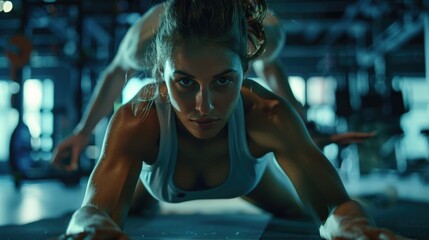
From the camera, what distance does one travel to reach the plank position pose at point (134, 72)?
185 cm

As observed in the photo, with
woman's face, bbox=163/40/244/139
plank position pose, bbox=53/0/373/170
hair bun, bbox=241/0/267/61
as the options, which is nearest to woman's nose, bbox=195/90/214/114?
woman's face, bbox=163/40/244/139

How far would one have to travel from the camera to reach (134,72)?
2018 mm

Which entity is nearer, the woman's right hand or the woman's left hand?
the woman's left hand

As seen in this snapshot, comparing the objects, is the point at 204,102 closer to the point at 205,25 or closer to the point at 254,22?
the point at 205,25

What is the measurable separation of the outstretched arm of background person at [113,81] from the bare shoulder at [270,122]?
1.73 ft

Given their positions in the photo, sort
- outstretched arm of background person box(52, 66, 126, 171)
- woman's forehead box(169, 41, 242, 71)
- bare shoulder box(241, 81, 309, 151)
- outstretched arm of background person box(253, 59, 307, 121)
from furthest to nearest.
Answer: outstretched arm of background person box(253, 59, 307, 121) < outstretched arm of background person box(52, 66, 126, 171) < bare shoulder box(241, 81, 309, 151) < woman's forehead box(169, 41, 242, 71)

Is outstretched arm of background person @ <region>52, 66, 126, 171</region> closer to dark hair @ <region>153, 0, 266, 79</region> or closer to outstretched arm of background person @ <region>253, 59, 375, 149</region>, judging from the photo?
outstretched arm of background person @ <region>253, 59, 375, 149</region>

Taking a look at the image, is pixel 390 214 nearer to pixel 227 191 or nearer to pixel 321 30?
pixel 227 191

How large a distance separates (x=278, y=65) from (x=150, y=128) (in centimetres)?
101

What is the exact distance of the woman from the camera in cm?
115

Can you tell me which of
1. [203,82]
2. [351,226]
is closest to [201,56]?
[203,82]

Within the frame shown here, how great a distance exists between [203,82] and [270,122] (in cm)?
32

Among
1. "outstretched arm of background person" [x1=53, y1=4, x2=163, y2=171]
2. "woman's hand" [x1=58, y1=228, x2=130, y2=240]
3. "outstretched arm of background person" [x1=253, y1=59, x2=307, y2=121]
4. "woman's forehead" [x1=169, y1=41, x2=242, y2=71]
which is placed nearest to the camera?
"woman's hand" [x1=58, y1=228, x2=130, y2=240]

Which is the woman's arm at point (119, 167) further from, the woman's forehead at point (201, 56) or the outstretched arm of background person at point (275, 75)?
the outstretched arm of background person at point (275, 75)
